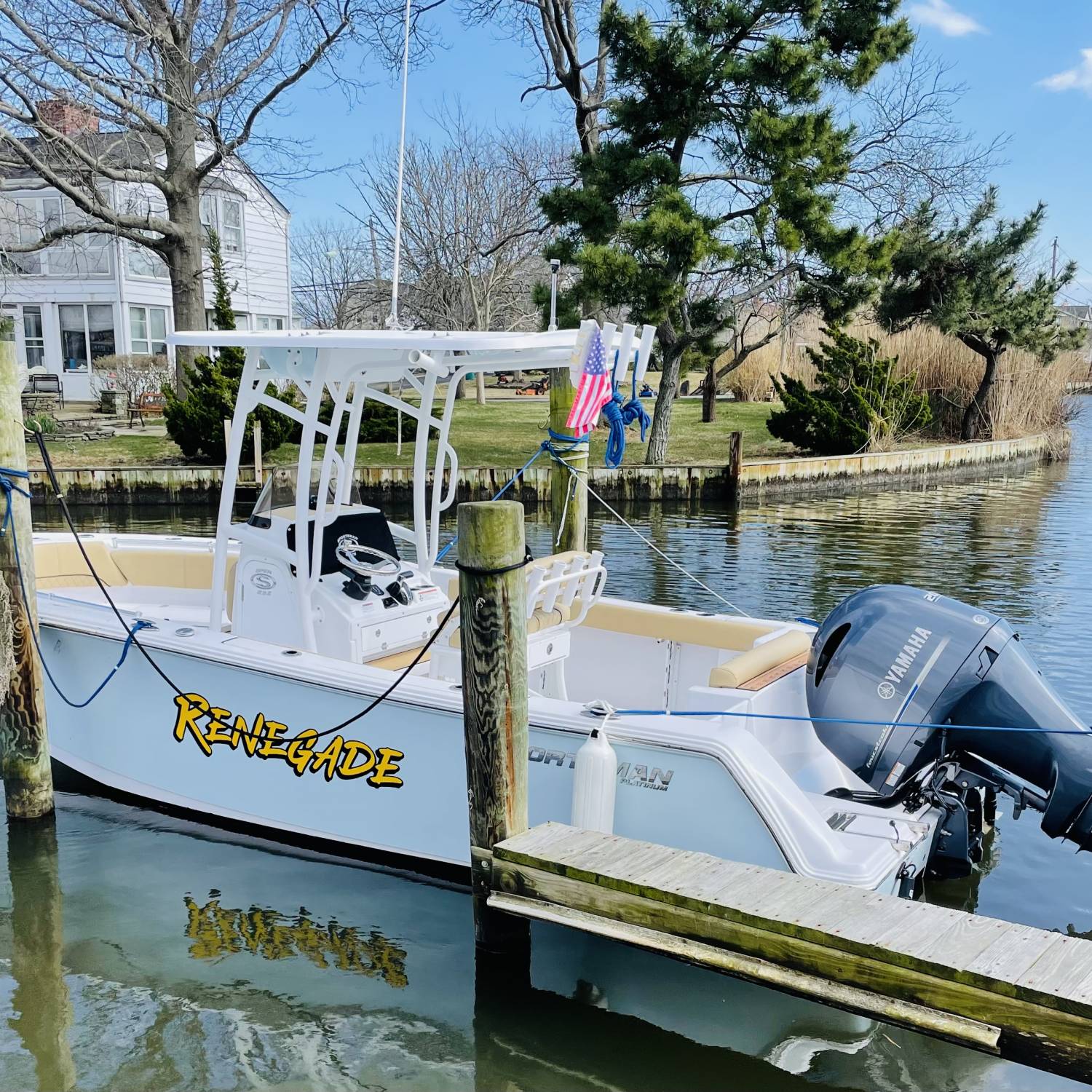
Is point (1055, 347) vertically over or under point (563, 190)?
under

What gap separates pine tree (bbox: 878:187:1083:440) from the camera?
74.0 ft

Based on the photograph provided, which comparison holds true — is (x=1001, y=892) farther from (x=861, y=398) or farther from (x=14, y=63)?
(x=14, y=63)

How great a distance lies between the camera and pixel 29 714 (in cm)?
580

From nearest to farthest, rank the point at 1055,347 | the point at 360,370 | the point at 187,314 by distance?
the point at 360,370 → the point at 187,314 → the point at 1055,347

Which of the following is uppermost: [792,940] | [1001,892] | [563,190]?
[563,190]

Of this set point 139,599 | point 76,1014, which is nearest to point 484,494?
point 139,599

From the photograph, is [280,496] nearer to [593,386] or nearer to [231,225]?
[593,386]

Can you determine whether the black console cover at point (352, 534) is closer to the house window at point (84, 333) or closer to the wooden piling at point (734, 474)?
the wooden piling at point (734, 474)

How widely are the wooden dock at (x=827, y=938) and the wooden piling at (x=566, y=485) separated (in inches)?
198

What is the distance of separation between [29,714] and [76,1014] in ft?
6.13

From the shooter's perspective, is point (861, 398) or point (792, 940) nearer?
point (792, 940)

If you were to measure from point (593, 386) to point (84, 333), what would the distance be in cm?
2778

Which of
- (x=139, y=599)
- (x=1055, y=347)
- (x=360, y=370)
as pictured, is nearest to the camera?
(x=360, y=370)

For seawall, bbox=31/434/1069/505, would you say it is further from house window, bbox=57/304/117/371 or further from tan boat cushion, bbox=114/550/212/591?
house window, bbox=57/304/117/371
